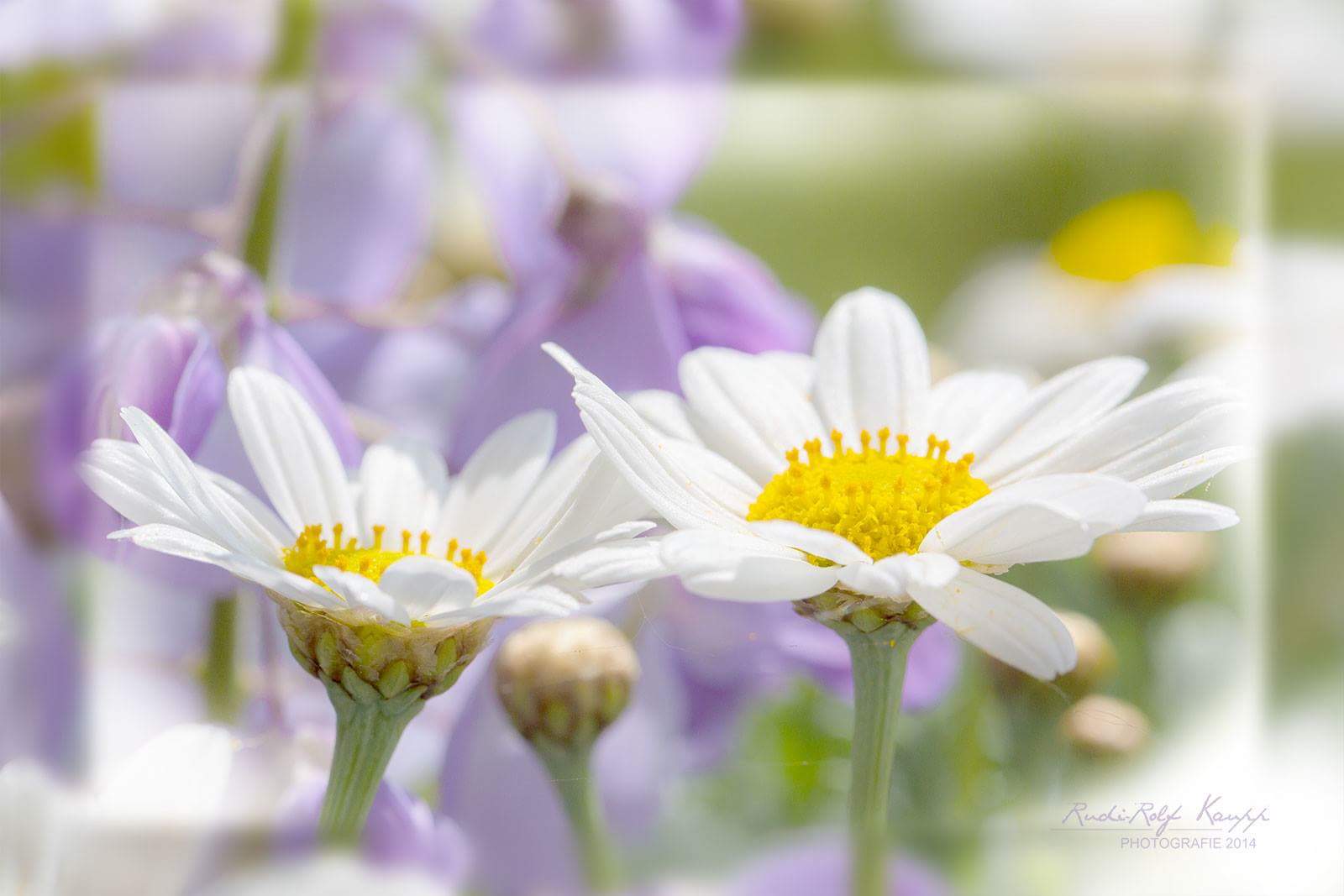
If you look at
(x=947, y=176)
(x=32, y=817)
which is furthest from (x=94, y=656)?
(x=947, y=176)

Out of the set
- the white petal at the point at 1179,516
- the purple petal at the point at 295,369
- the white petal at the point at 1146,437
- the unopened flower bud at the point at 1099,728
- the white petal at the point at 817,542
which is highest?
the purple petal at the point at 295,369

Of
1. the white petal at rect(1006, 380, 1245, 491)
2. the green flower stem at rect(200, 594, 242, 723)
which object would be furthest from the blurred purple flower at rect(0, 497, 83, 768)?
the white petal at rect(1006, 380, 1245, 491)

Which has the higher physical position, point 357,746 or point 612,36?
point 612,36

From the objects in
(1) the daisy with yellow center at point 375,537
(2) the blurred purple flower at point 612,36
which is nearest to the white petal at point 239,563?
(1) the daisy with yellow center at point 375,537

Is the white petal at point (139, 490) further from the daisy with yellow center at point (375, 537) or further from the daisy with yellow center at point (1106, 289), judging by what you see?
the daisy with yellow center at point (1106, 289)

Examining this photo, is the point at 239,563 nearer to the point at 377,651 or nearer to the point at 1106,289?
the point at 377,651

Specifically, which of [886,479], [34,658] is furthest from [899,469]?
[34,658]

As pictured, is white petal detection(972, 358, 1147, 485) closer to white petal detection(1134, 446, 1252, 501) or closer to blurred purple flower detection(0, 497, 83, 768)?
white petal detection(1134, 446, 1252, 501)
